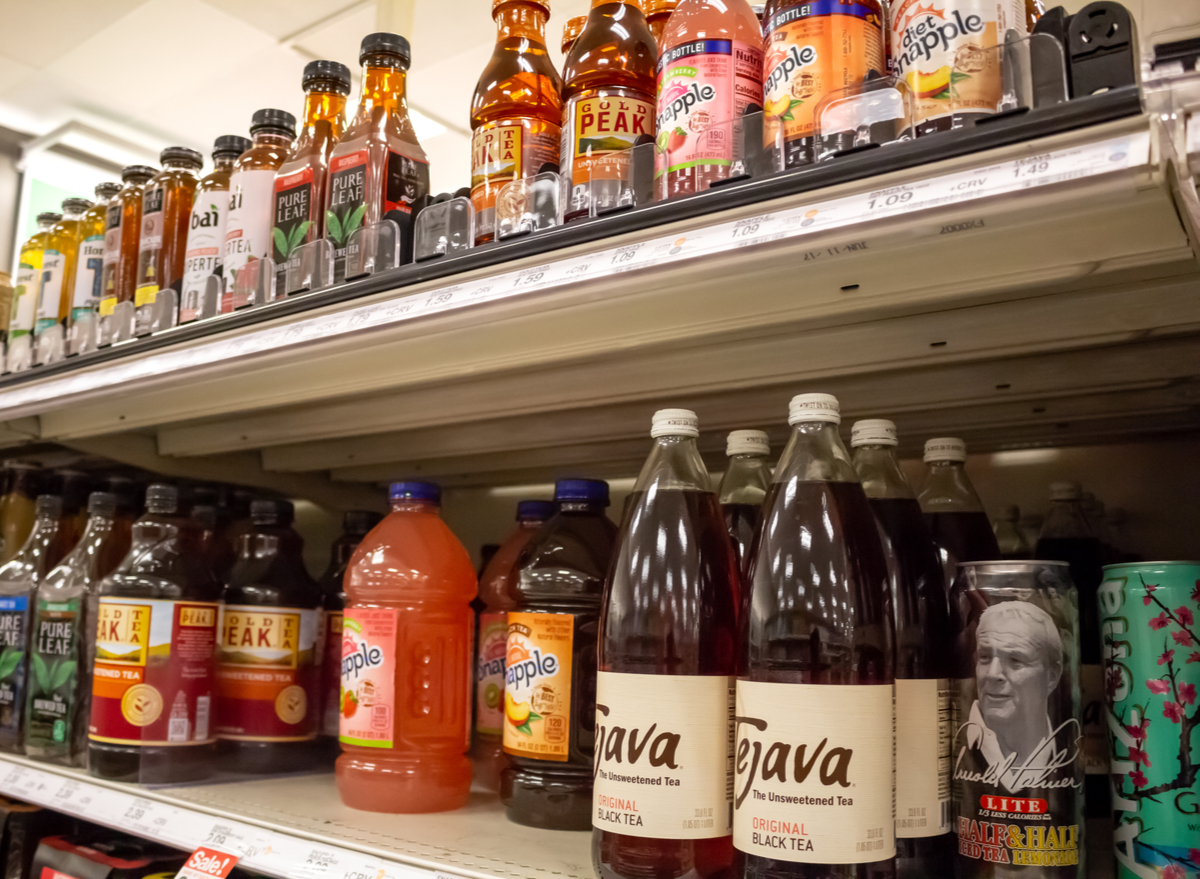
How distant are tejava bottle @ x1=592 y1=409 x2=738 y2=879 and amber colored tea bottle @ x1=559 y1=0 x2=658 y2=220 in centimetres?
25

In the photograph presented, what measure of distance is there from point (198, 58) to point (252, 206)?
2.64 metres

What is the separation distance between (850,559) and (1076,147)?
0.38 meters

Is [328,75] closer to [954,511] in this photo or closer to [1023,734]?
[954,511]

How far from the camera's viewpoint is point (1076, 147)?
2.04ft

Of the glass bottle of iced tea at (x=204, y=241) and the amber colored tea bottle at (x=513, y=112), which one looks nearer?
the amber colored tea bottle at (x=513, y=112)

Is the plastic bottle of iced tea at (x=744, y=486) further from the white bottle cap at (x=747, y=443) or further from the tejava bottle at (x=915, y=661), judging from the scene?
the tejava bottle at (x=915, y=661)

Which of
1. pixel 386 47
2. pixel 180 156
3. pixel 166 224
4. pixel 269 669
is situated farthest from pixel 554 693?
pixel 180 156

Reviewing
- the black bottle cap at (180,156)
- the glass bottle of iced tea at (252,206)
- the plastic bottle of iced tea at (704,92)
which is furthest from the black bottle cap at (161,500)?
the plastic bottle of iced tea at (704,92)

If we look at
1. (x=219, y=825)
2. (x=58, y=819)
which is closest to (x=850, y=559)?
(x=219, y=825)

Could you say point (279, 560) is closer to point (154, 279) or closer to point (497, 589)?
point (497, 589)

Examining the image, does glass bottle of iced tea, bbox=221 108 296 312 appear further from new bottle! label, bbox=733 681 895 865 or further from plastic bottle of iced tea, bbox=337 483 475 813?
new bottle! label, bbox=733 681 895 865

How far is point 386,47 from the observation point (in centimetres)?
133

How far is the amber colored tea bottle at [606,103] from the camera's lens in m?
0.95

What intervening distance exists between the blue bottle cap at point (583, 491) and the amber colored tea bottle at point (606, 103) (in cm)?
42
